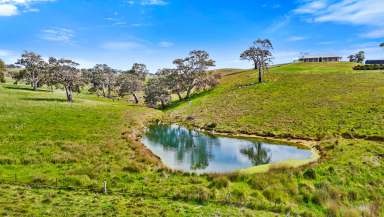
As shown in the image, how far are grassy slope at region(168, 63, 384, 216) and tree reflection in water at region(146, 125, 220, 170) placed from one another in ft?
18.1

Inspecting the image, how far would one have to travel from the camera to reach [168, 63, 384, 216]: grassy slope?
21.5 meters

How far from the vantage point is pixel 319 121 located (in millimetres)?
48062

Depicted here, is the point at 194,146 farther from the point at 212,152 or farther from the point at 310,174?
the point at 310,174

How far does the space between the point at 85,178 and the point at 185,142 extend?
75.2 ft

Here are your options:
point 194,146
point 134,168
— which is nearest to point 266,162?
point 194,146

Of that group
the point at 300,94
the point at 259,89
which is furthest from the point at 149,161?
the point at 259,89

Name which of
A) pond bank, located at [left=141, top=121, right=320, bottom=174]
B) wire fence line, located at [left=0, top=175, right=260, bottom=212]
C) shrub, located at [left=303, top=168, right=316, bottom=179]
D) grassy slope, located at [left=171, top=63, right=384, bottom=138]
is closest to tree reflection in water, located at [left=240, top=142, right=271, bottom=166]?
pond bank, located at [left=141, top=121, right=320, bottom=174]

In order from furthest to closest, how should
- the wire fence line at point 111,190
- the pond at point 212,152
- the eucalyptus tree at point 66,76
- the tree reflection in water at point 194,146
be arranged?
the eucalyptus tree at point 66,76
the tree reflection in water at point 194,146
the pond at point 212,152
the wire fence line at point 111,190

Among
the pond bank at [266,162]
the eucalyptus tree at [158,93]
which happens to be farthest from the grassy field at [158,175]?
the eucalyptus tree at [158,93]

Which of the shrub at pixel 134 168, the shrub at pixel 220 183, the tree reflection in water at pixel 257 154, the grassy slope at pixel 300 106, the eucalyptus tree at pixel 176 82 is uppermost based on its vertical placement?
the eucalyptus tree at pixel 176 82

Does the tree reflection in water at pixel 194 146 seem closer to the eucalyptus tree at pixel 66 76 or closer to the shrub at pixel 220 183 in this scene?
the shrub at pixel 220 183

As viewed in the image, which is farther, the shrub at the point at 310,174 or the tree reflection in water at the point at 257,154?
the tree reflection in water at the point at 257,154

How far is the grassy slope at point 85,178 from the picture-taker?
1780 centimetres

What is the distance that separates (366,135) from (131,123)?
37.0 metres
